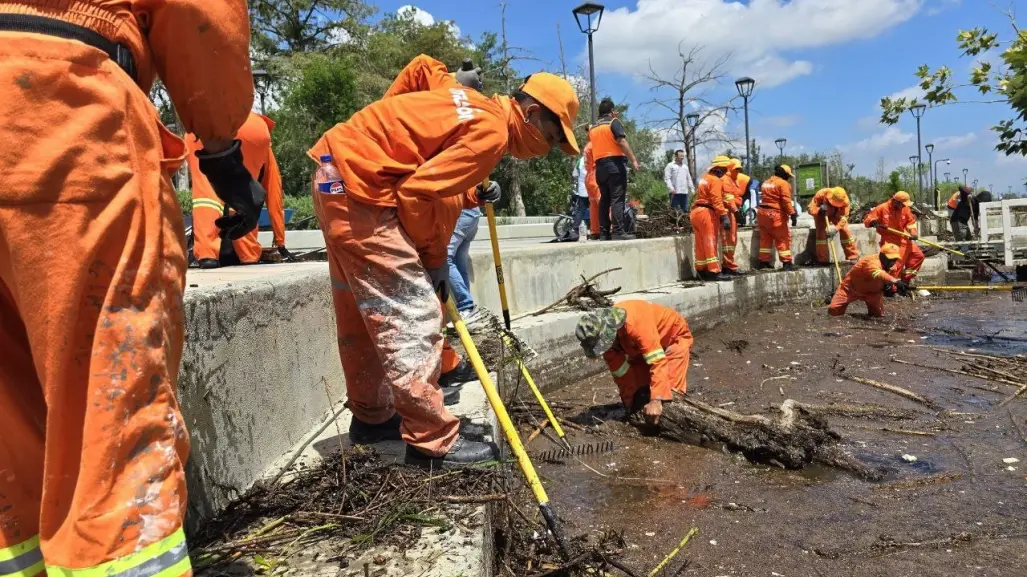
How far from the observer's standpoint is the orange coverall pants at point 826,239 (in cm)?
1349

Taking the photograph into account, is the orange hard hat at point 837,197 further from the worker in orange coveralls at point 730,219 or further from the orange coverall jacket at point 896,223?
the worker in orange coveralls at point 730,219

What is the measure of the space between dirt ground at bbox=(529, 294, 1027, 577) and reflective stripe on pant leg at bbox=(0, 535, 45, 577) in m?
2.57

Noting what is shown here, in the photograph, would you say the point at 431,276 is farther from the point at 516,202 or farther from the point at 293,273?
the point at 516,202

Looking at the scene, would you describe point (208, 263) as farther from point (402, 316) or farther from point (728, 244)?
point (728, 244)

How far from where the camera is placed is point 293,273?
357 centimetres

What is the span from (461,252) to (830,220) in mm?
10664

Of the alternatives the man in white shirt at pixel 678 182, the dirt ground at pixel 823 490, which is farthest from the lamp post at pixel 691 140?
the dirt ground at pixel 823 490

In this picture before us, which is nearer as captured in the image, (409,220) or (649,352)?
(409,220)

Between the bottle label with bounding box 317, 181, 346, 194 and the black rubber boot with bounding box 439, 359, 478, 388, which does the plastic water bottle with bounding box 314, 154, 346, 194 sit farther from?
the black rubber boot with bounding box 439, 359, 478, 388

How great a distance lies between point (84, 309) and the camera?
1.10m

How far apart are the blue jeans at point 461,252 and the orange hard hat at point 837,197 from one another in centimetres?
1009

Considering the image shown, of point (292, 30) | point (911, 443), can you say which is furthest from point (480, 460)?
point (292, 30)

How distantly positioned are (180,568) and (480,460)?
Result: 168cm

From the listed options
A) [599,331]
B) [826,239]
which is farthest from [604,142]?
[826,239]
